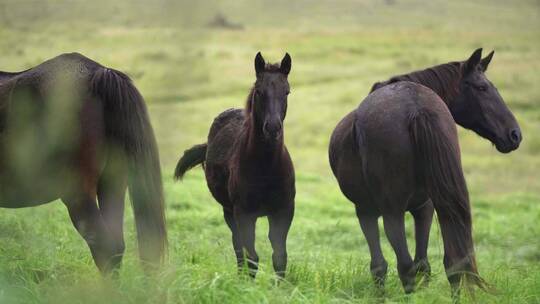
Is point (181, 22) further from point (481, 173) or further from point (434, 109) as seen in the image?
point (481, 173)

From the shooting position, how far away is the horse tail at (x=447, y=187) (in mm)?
4340

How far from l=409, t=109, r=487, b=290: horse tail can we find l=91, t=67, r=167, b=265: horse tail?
1784 mm

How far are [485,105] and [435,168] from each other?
140 centimetres

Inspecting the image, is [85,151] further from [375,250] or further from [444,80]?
[444,80]

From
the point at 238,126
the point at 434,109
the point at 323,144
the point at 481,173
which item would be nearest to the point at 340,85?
the point at 323,144

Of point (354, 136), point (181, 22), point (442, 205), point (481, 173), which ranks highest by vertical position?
point (181, 22)

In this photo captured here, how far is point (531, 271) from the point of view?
17.2 ft

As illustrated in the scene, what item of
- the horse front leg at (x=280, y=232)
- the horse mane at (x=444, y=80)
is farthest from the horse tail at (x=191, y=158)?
the horse mane at (x=444, y=80)

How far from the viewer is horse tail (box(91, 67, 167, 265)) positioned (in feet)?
13.4

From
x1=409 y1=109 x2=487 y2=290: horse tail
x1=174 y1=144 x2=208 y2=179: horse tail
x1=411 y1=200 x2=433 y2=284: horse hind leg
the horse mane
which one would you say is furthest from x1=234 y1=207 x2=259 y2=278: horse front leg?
x1=174 y1=144 x2=208 y2=179: horse tail

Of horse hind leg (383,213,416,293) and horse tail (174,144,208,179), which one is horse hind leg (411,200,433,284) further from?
horse tail (174,144,208,179)

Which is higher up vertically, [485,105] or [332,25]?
[332,25]

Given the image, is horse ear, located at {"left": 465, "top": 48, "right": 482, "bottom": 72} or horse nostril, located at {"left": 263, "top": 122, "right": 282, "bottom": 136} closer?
horse nostril, located at {"left": 263, "top": 122, "right": 282, "bottom": 136}

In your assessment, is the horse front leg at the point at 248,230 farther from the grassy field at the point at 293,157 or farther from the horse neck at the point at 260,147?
the horse neck at the point at 260,147
